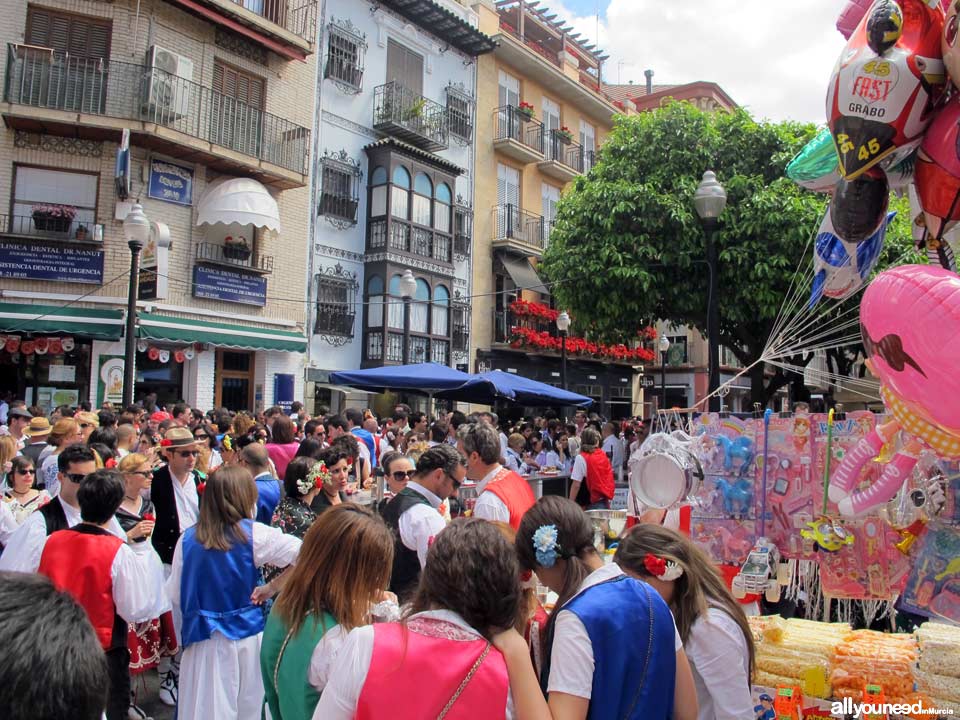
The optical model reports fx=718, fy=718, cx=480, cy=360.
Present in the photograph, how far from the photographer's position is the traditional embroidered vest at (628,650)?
7.43ft

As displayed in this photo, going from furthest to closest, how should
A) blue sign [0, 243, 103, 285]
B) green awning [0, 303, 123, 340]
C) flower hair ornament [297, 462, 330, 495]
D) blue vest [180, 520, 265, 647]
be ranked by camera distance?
1. blue sign [0, 243, 103, 285]
2. green awning [0, 303, 123, 340]
3. flower hair ornament [297, 462, 330, 495]
4. blue vest [180, 520, 265, 647]

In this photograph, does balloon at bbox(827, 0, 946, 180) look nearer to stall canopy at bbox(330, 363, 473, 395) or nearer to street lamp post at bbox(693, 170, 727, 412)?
street lamp post at bbox(693, 170, 727, 412)

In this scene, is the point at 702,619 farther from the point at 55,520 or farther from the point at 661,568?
the point at 55,520

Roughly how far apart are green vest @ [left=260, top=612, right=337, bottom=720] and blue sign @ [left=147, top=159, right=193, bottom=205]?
14005mm

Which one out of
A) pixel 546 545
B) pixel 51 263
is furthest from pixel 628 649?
pixel 51 263

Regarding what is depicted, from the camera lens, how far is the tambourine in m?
4.94

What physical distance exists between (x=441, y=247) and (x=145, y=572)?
17767mm

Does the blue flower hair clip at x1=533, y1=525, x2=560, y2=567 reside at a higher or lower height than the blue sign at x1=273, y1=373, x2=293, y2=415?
lower

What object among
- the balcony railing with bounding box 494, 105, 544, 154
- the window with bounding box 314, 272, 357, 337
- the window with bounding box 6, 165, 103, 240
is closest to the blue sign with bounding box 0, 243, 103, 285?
the window with bounding box 6, 165, 103, 240

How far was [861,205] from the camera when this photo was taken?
11.1 feet

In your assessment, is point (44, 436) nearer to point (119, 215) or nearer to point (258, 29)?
point (119, 215)

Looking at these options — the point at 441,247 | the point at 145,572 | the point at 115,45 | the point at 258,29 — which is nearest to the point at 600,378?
the point at 441,247

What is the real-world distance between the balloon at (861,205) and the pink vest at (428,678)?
2.70m

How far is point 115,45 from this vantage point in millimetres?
14234
